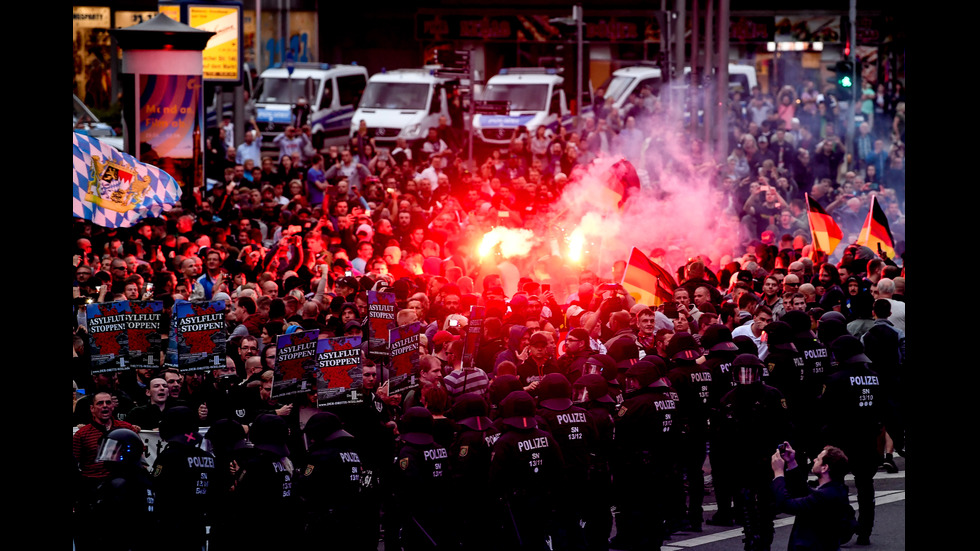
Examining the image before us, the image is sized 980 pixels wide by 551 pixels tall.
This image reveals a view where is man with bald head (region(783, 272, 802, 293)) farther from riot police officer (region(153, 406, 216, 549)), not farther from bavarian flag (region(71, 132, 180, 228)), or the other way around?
riot police officer (region(153, 406, 216, 549))

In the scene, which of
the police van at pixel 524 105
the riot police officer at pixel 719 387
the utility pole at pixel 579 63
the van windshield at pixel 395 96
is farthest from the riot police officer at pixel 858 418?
the van windshield at pixel 395 96

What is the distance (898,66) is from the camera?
3950 centimetres

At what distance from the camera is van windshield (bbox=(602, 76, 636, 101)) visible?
33.2 metres

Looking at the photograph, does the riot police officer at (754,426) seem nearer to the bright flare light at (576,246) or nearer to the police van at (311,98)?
the bright flare light at (576,246)

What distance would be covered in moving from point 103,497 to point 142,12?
72.7 ft

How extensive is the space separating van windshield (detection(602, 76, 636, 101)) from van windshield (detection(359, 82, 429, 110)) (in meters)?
4.66

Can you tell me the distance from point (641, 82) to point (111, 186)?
22.4m

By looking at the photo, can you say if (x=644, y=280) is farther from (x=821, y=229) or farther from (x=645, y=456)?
(x=645, y=456)

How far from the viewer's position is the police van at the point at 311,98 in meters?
31.9

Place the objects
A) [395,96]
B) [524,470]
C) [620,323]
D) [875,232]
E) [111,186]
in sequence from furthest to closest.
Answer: [395,96] → [875,232] → [111,186] → [620,323] → [524,470]

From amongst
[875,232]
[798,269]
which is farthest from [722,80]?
[798,269]

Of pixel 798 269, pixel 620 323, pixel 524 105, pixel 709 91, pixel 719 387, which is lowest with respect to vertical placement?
pixel 719 387

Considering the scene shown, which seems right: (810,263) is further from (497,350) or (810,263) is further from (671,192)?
(671,192)

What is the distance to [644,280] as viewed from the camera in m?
15.8
